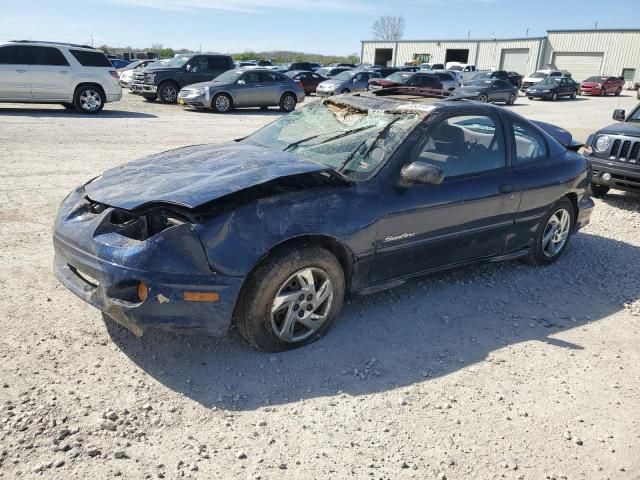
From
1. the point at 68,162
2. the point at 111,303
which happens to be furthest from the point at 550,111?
the point at 111,303

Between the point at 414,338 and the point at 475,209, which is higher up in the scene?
the point at 475,209

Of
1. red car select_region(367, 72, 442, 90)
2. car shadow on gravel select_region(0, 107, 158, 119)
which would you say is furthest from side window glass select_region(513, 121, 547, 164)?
red car select_region(367, 72, 442, 90)

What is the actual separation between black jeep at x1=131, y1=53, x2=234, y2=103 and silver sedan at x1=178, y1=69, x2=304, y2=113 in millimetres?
1787

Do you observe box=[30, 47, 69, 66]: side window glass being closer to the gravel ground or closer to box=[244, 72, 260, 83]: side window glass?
box=[244, 72, 260, 83]: side window glass

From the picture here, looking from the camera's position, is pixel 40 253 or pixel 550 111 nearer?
pixel 40 253

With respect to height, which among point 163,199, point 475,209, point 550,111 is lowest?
point 550,111

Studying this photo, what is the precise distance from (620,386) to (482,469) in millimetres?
1370

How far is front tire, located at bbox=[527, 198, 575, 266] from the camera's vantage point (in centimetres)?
520

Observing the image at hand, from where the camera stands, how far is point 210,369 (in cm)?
340

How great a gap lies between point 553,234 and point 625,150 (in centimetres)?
329

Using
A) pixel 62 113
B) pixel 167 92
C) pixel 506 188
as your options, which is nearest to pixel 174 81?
pixel 167 92

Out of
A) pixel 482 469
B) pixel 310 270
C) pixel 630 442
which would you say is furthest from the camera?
pixel 310 270

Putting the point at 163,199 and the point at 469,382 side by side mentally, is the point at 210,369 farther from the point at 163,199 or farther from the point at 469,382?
the point at 469,382

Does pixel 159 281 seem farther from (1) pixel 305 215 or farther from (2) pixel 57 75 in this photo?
(2) pixel 57 75
